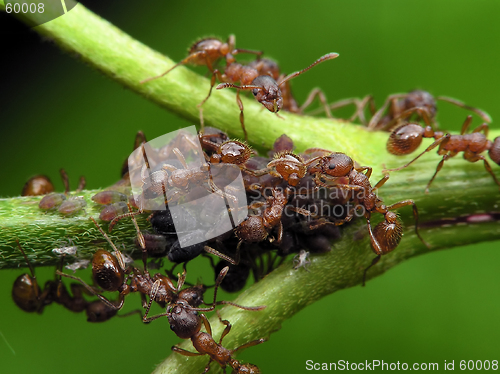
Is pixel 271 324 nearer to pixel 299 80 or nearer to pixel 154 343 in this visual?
pixel 154 343

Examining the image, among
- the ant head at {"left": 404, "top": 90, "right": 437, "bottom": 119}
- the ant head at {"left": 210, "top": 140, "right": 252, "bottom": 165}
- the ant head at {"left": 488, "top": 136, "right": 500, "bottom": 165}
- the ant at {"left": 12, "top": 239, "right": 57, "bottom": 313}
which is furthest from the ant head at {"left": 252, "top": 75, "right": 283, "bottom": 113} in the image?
the ant at {"left": 12, "top": 239, "right": 57, "bottom": 313}

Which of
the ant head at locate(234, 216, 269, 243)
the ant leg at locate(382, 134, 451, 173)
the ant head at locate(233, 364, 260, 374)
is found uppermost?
the ant leg at locate(382, 134, 451, 173)

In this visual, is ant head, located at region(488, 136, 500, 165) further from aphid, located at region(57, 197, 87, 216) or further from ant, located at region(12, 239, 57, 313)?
ant, located at region(12, 239, 57, 313)

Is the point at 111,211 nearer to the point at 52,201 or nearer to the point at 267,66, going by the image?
the point at 52,201

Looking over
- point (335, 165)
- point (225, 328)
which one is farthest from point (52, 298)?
point (335, 165)

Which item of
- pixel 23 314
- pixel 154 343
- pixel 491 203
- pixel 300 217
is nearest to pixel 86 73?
pixel 23 314

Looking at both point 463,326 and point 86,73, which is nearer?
point 463,326
